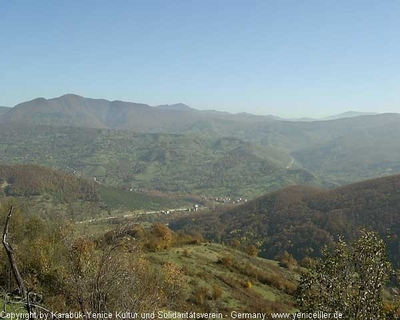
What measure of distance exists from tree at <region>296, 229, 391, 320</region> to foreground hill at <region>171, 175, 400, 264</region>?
Answer: 322 feet

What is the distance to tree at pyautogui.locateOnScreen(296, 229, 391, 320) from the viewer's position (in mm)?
9922

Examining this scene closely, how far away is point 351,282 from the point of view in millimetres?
10430

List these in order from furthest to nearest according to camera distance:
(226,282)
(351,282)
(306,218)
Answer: (306,218) → (226,282) → (351,282)

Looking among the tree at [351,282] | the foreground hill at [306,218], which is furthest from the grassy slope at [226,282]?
the foreground hill at [306,218]

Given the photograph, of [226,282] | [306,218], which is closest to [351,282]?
[226,282]

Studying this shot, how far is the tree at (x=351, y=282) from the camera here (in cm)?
992

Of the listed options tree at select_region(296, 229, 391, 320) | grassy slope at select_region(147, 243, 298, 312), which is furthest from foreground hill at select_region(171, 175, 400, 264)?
tree at select_region(296, 229, 391, 320)

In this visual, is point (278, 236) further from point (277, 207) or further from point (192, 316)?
point (192, 316)

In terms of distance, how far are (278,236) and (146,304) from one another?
12313cm

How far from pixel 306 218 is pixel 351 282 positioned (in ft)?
442

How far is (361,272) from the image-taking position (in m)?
10.4

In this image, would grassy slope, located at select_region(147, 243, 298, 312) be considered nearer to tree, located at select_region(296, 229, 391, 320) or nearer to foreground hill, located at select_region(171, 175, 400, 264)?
tree, located at select_region(296, 229, 391, 320)

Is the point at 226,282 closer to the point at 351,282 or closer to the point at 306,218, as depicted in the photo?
the point at 351,282

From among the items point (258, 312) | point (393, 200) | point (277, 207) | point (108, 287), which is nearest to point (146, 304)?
point (108, 287)
